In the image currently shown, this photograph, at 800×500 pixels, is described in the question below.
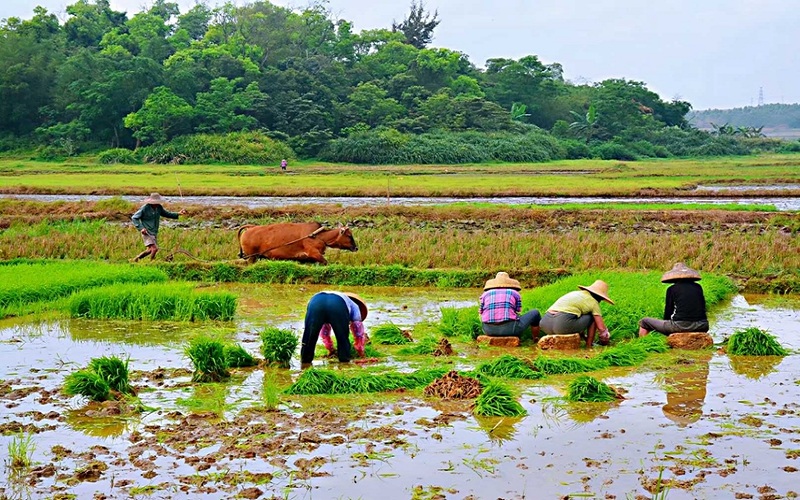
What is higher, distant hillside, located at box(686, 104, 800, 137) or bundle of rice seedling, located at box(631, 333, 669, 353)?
distant hillside, located at box(686, 104, 800, 137)

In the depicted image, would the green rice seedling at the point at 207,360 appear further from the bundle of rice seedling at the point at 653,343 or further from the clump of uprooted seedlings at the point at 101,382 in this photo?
the bundle of rice seedling at the point at 653,343

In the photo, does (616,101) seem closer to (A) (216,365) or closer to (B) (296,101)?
(B) (296,101)

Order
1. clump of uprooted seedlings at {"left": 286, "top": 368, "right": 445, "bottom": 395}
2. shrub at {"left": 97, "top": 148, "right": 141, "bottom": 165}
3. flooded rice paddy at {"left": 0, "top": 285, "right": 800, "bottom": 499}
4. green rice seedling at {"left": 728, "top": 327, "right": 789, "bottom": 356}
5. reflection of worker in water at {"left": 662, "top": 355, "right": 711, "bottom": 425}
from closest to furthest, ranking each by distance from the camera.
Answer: flooded rice paddy at {"left": 0, "top": 285, "right": 800, "bottom": 499}, reflection of worker in water at {"left": 662, "top": 355, "right": 711, "bottom": 425}, clump of uprooted seedlings at {"left": 286, "top": 368, "right": 445, "bottom": 395}, green rice seedling at {"left": 728, "top": 327, "right": 789, "bottom": 356}, shrub at {"left": 97, "top": 148, "right": 141, "bottom": 165}

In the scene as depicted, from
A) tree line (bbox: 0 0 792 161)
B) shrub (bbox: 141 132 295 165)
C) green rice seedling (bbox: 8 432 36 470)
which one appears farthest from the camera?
tree line (bbox: 0 0 792 161)

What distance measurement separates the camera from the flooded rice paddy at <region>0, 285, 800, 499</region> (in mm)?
5156

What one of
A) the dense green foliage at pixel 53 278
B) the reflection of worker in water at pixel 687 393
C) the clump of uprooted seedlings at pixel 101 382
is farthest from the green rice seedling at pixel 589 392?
the dense green foliage at pixel 53 278

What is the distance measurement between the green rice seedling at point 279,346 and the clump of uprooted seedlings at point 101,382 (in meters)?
1.44

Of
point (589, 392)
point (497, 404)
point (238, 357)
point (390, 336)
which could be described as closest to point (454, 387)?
point (497, 404)

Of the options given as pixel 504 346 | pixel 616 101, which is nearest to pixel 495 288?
pixel 504 346

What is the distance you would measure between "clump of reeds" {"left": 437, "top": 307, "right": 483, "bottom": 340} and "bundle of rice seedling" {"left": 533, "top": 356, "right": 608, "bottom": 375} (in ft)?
4.85

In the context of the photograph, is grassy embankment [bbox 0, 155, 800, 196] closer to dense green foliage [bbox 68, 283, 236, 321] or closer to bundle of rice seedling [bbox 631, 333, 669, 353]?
dense green foliage [bbox 68, 283, 236, 321]

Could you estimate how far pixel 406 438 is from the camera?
6051 mm

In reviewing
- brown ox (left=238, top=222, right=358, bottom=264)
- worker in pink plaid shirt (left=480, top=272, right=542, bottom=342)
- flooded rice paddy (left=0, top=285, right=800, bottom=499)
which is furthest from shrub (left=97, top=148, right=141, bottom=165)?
worker in pink plaid shirt (left=480, top=272, right=542, bottom=342)

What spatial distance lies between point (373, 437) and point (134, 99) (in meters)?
50.8
